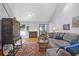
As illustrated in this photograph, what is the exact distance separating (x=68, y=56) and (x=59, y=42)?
13.3 inches

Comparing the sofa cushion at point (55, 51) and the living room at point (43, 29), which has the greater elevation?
the living room at point (43, 29)

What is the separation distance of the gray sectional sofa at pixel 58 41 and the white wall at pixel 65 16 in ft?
0.35

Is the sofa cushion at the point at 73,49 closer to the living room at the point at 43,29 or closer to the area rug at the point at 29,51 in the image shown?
the living room at the point at 43,29

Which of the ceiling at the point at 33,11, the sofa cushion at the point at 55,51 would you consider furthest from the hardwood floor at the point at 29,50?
the ceiling at the point at 33,11

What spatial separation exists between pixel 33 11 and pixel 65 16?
2.20ft

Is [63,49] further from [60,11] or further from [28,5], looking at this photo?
[28,5]

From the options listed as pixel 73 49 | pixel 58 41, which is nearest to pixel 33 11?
pixel 58 41

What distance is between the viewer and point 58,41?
258 cm

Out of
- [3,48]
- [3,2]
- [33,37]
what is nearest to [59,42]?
[33,37]

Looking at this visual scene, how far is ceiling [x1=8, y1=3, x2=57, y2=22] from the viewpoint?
256 centimetres

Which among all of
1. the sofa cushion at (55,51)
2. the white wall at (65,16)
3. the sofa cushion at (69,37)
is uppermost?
the white wall at (65,16)

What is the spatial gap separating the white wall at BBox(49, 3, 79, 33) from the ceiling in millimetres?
135

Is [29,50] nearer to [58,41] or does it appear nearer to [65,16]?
[58,41]

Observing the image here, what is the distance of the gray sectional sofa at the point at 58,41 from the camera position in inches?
99.6
